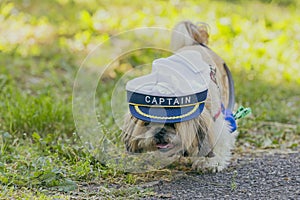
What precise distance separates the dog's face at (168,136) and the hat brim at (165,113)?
67mm

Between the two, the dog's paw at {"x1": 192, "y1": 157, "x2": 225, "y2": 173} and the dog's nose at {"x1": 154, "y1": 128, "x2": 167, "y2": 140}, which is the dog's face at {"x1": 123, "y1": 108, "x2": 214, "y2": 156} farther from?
the dog's paw at {"x1": 192, "y1": 157, "x2": 225, "y2": 173}

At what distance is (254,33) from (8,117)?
3.68m

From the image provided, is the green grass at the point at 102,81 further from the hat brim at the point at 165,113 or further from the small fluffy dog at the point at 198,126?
the hat brim at the point at 165,113

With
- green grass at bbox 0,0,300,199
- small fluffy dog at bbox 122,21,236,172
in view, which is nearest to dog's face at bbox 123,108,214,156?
small fluffy dog at bbox 122,21,236,172

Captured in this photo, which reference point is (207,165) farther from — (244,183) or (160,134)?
(160,134)

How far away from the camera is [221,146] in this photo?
4.29 meters

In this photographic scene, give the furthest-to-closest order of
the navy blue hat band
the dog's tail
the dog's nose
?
1. the dog's tail
2. the dog's nose
3. the navy blue hat band

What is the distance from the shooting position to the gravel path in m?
3.71

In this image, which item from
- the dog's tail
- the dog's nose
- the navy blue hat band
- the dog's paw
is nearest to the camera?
the navy blue hat band

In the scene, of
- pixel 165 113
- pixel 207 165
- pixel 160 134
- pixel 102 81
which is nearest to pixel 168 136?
pixel 160 134

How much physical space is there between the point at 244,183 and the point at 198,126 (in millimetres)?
486

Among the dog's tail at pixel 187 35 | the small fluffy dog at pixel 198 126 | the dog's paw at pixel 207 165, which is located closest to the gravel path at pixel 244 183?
the dog's paw at pixel 207 165

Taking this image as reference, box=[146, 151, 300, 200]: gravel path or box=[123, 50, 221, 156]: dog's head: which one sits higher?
box=[123, 50, 221, 156]: dog's head

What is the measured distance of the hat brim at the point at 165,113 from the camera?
11.9 ft
